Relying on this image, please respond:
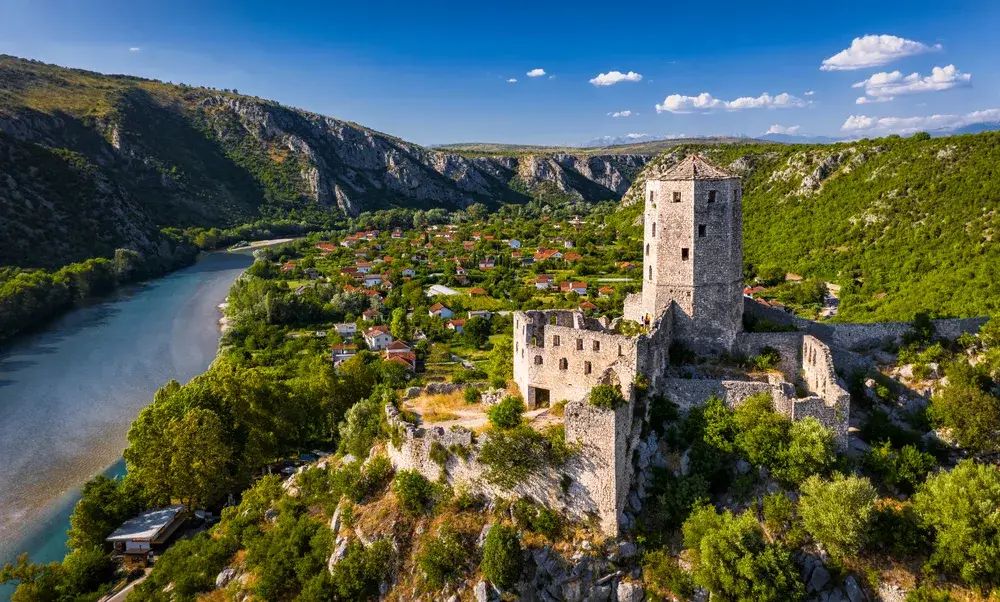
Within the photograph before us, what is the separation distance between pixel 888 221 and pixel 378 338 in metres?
43.3

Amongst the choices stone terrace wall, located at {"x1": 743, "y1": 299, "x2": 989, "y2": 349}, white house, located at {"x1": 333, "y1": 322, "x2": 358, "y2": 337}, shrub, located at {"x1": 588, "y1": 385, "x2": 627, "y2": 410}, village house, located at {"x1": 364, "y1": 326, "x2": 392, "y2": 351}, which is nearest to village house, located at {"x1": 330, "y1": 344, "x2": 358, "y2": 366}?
village house, located at {"x1": 364, "y1": 326, "x2": 392, "y2": 351}

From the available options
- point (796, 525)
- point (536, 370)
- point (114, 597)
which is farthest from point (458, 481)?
point (114, 597)

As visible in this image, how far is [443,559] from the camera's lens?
19375mm

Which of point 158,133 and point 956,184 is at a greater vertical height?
point 158,133

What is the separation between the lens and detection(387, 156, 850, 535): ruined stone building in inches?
749

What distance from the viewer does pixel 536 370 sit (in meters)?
22.2

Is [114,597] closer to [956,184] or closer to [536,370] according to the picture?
[536,370]

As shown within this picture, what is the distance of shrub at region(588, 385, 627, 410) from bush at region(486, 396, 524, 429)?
3.17 m

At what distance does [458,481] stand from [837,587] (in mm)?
11472

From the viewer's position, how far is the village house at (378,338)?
53625mm

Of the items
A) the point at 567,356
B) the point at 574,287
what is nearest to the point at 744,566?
the point at 567,356

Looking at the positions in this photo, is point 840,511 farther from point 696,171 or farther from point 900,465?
point 696,171

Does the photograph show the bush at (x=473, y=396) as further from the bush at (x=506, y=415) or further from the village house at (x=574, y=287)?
the village house at (x=574, y=287)

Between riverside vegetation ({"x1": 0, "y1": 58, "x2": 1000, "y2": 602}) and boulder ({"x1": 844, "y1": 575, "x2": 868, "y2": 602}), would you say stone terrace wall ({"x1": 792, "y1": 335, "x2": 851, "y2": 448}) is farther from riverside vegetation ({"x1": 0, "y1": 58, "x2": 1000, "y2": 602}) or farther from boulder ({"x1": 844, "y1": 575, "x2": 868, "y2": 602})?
boulder ({"x1": 844, "y1": 575, "x2": 868, "y2": 602})
